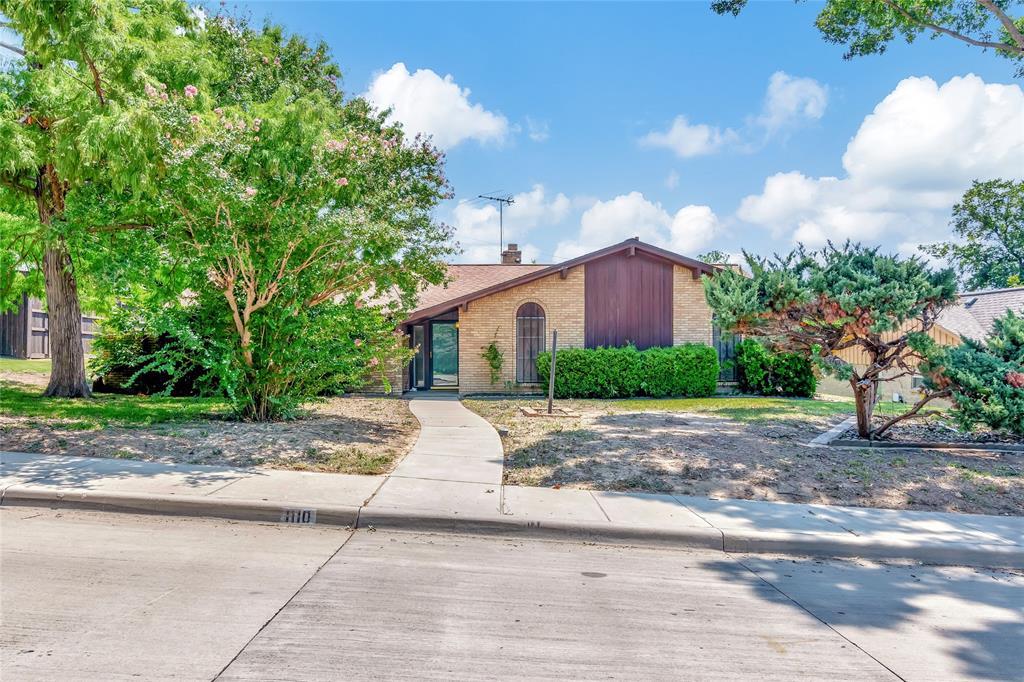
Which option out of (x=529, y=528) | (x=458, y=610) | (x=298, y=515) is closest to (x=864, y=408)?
(x=529, y=528)

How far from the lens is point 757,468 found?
7.82 m

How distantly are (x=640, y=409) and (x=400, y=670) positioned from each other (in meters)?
12.0

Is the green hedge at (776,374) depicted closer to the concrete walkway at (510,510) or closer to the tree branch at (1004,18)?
the tree branch at (1004,18)

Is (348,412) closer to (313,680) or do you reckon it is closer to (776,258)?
(776,258)

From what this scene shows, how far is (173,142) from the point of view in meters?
8.85

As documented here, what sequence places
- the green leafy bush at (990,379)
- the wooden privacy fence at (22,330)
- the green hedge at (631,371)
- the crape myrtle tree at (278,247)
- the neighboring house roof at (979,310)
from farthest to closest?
the wooden privacy fence at (22,330)
the neighboring house roof at (979,310)
the green hedge at (631,371)
the crape myrtle tree at (278,247)
the green leafy bush at (990,379)

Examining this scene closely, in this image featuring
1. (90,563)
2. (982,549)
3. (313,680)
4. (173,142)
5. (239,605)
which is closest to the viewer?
(313,680)

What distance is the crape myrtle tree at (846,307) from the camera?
29.2 ft

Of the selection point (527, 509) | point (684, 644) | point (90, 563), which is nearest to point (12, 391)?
point (90, 563)

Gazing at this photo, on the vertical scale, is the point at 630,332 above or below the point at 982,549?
above

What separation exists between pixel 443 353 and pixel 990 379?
1679cm

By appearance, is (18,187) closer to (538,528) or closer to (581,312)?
(538,528)

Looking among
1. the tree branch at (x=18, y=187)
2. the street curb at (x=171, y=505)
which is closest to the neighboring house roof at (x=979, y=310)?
the street curb at (x=171, y=505)

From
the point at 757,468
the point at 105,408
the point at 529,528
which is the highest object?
the point at 105,408
